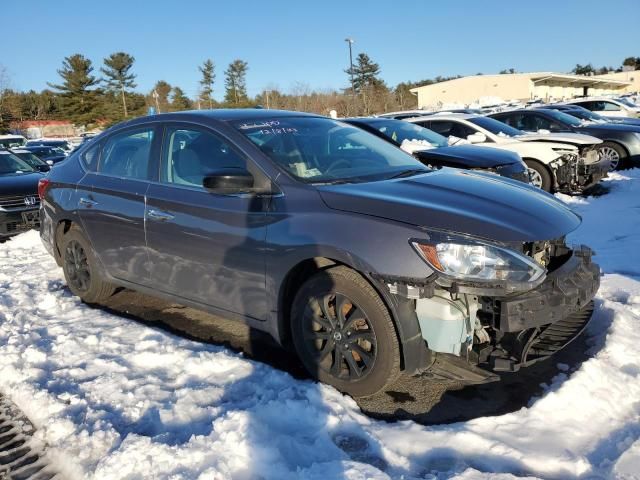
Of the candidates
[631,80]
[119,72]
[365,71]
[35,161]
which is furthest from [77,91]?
[631,80]

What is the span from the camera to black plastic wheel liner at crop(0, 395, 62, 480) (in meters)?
2.63

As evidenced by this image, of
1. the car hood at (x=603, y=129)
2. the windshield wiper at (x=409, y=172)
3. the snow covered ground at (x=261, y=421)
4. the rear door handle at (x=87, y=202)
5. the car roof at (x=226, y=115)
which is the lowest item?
the snow covered ground at (x=261, y=421)

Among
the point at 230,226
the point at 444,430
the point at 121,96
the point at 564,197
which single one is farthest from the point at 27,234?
the point at 121,96

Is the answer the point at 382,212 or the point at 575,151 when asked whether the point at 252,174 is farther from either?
the point at 575,151

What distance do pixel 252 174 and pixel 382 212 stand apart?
0.97 meters

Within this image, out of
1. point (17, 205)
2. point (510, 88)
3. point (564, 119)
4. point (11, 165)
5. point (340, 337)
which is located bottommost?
point (340, 337)

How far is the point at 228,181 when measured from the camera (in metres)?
3.32

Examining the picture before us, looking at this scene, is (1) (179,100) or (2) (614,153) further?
(1) (179,100)

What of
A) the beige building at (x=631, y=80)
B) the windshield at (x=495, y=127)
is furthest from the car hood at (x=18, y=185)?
the beige building at (x=631, y=80)

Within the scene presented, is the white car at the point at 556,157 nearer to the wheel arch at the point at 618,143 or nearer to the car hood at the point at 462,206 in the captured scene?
the wheel arch at the point at 618,143

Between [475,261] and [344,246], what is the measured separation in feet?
2.30

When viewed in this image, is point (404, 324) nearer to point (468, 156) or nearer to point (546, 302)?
point (546, 302)

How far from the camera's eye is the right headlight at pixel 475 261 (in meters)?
2.73

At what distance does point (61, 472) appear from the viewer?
2.62 m
